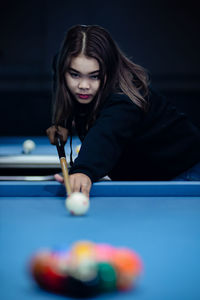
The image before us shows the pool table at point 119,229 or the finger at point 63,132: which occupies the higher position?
the pool table at point 119,229

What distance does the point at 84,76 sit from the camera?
1.84 metres

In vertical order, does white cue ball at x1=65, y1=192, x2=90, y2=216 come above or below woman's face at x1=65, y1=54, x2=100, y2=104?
below

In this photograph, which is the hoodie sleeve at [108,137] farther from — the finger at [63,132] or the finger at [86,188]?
the finger at [63,132]

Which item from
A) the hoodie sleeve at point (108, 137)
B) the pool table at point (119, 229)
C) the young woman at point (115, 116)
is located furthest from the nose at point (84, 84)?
the pool table at point (119, 229)

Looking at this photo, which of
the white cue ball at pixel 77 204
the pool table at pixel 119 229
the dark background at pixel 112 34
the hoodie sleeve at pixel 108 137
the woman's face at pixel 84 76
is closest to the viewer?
the pool table at pixel 119 229

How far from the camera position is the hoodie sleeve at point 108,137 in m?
1.58

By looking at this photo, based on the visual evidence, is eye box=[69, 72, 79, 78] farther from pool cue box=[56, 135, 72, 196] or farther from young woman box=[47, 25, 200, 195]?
pool cue box=[56, 135, 72, 196]

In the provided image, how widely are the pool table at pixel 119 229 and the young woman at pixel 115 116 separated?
162 mm

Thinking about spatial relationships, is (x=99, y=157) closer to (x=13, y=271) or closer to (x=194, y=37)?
(x=13, y=271)

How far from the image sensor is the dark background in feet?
19.7

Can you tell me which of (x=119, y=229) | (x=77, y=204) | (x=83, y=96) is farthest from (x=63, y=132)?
(x=119, y=229)

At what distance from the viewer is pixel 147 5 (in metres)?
6.17

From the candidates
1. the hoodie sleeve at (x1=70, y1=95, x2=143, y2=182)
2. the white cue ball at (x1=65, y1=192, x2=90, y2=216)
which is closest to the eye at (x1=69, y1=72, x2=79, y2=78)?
the hoodie sleeve at (x1=70, y1=95, x2=143, y2=182)

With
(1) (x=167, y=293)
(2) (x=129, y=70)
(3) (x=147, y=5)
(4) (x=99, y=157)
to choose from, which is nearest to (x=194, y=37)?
(3) (x=147, y=5)
